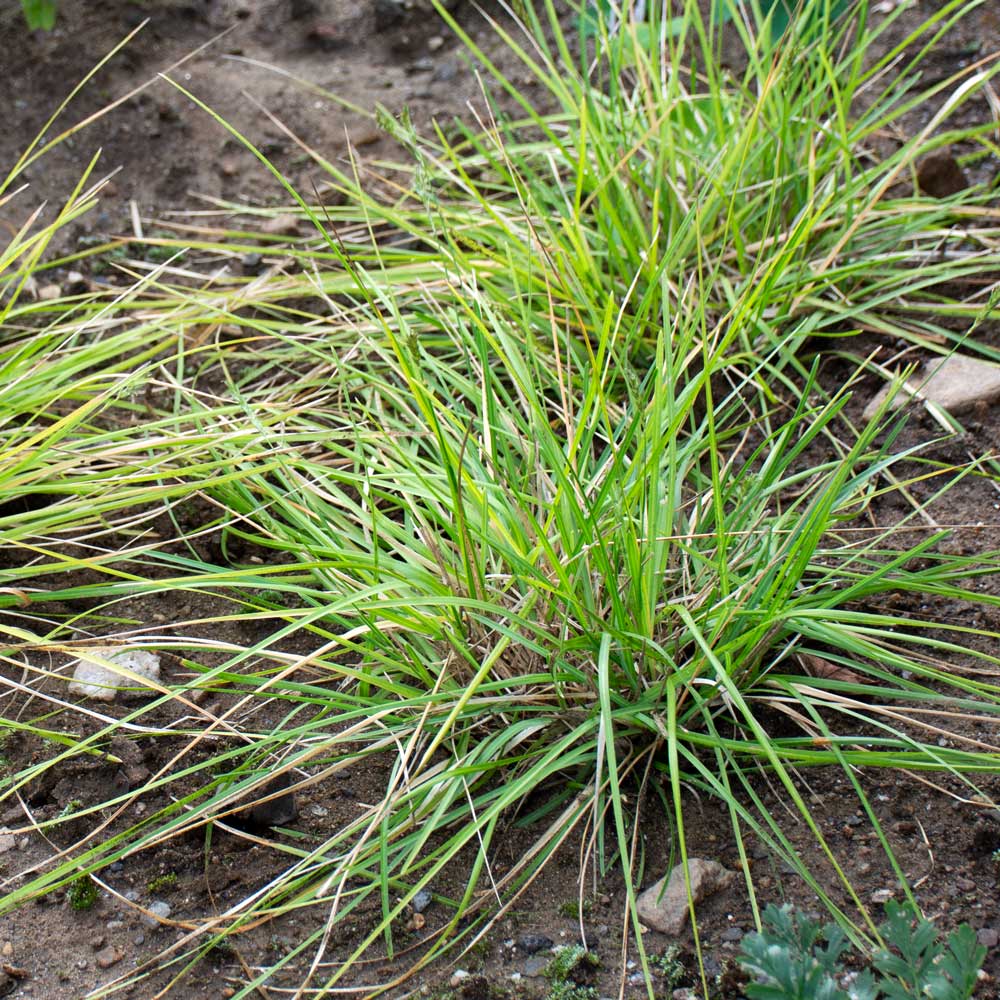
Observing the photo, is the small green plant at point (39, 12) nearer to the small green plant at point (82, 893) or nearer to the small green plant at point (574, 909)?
the small green plant at point (82, 893)

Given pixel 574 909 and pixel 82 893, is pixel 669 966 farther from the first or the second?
pixel 82 893

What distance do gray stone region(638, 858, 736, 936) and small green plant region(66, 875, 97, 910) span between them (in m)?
0.72

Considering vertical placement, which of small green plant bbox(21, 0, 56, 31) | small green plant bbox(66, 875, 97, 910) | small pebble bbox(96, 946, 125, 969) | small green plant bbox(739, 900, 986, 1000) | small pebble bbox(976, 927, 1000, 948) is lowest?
small pebble bbox(976, 927, 1000, 948)

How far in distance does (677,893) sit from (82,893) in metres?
0.77

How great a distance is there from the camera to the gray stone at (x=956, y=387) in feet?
6.61

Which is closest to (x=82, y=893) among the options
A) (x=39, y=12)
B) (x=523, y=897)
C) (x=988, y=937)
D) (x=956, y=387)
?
(x=523, y=897)

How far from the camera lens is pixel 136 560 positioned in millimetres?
1906

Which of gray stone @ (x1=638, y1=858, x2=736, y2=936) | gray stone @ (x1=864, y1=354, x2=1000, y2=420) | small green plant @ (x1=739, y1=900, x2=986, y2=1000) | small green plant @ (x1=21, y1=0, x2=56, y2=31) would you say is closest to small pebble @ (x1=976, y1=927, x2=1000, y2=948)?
small green plant @ (x1=739, y1=900, x2=986, y2=1000)

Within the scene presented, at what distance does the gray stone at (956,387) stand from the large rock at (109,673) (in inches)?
53.5

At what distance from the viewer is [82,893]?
1423mm

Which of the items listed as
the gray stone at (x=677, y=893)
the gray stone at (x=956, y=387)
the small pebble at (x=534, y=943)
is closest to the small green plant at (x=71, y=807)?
the small pebble at (x=534, y=943)

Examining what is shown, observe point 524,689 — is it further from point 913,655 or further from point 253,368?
point 253,368

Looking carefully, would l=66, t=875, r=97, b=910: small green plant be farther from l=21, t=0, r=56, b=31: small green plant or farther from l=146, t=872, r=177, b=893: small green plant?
l=21, t=0, r=56, b=31: small green plant

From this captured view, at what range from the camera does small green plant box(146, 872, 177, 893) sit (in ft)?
4.72
